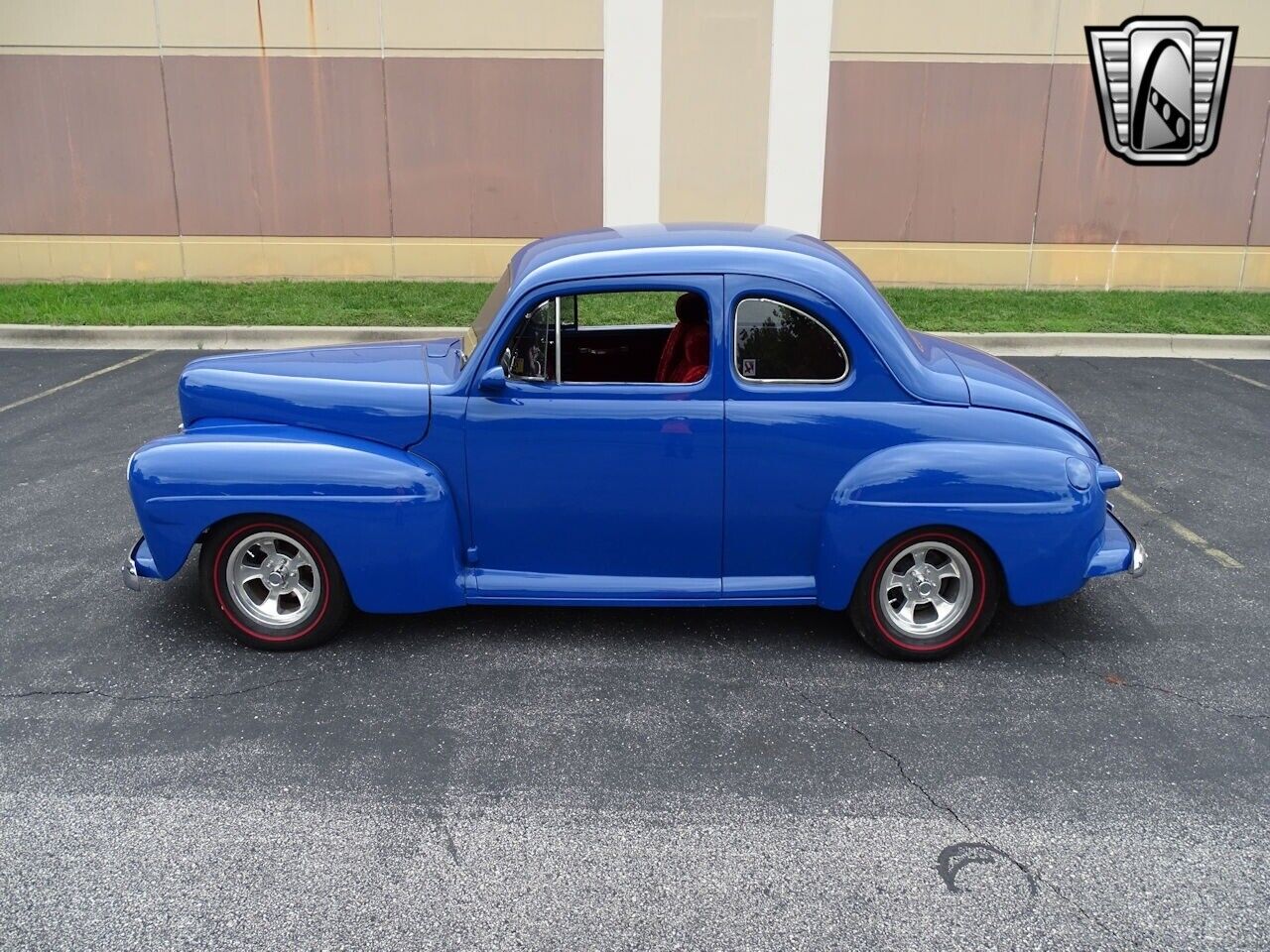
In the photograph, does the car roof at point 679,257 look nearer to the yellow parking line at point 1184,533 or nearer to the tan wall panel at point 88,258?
the yellow parking line at point 1184,533

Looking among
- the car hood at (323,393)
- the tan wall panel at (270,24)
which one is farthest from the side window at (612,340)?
the tan wall panel at (270,24)

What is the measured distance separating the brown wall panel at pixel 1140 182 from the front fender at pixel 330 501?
11.2 m

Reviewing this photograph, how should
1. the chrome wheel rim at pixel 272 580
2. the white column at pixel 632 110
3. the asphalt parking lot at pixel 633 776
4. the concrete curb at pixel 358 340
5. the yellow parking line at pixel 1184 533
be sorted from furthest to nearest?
1. the white column at pixel 632 110
2. the concrete curb at pixel 358 340
3. the yellow parking line at pixel 1184 533
4. the chrome wheel rim at pixel 272 580
5. the asphalt parking lot at pixel 633 776

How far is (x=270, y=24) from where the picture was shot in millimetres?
12914

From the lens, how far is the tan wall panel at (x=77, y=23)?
507 inches

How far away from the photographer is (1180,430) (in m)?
8.14

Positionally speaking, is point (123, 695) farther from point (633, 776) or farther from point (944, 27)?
point (944, 27)

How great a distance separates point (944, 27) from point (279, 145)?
8.57 metres

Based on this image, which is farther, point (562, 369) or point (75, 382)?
point (75, 382)

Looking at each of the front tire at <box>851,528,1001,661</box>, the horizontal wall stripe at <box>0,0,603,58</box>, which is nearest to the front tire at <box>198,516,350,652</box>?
the front tire at <box>851,528,1001,661</box>

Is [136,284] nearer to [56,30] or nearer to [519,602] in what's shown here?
[56,30]

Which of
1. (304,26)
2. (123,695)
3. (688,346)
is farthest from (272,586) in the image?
(304,26)

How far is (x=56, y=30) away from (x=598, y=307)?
1183 centimetres

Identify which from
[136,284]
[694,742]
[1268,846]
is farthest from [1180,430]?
[136,284]
